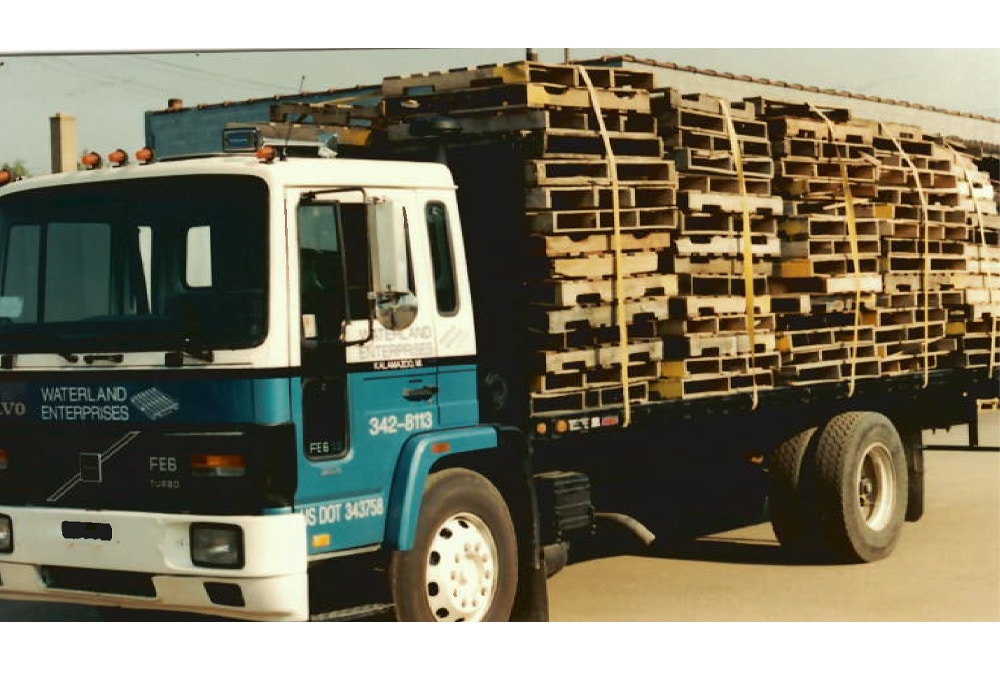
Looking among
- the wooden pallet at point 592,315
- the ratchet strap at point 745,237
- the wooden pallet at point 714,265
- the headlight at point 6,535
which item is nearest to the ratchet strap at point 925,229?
the wooden pallet at point 714,265

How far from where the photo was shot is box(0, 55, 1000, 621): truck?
7.75 meters

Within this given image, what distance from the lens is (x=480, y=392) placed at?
8.94 metres

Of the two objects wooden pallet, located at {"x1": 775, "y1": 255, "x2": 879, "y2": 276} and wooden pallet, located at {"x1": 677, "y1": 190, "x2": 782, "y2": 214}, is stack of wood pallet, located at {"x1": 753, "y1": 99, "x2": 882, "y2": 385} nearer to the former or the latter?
wooden pallet, located at {"x1": 775, "y1": 255, "x2": 879, "y2": 276}

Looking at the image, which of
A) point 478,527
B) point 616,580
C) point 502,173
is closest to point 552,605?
A: point 616,580

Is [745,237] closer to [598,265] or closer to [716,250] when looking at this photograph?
Answer: [716,250]

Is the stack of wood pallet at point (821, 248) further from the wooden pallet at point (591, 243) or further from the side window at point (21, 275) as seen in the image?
the side window at point (21, 275)

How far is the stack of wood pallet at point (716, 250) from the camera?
10.1 metres

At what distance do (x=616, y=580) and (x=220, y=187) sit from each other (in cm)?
454

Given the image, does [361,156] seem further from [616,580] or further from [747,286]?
[616,580]

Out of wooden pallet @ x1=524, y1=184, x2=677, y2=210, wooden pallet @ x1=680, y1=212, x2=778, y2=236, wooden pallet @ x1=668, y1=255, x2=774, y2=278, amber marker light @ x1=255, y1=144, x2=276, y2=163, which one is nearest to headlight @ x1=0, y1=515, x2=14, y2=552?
amber marker light @ x1=255, y1=144, x2=276, y2=163

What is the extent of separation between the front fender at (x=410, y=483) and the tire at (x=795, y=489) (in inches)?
157

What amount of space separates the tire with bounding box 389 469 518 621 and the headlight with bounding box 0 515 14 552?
189 centimetres

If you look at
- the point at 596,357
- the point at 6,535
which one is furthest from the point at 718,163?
the point at 6,535

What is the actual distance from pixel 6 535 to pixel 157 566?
989 mm
